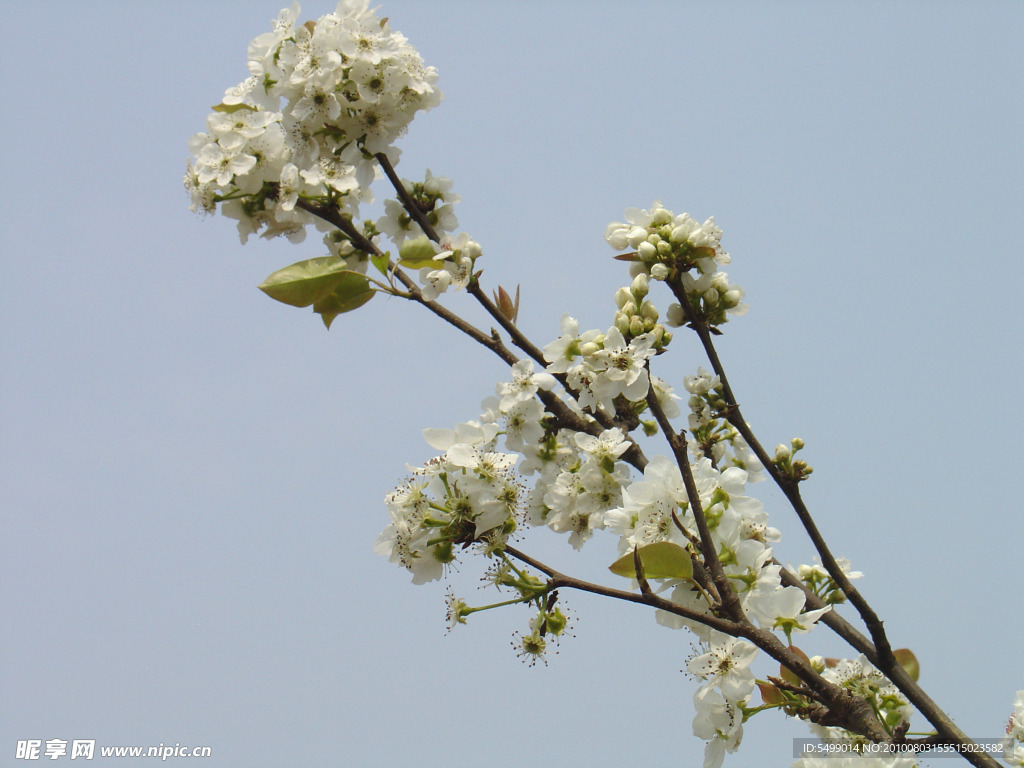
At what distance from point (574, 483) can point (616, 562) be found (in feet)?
1.59

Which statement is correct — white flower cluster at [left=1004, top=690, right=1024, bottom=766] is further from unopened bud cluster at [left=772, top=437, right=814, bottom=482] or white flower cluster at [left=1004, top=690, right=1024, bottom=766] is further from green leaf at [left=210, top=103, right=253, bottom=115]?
green leaf at [left=210, top=103, right=253, bottom=115]

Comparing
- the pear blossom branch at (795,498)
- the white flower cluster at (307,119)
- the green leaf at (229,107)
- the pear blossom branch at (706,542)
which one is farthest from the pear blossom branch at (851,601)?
the green leaf at (229,107)

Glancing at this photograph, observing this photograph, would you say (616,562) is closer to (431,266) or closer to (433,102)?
(431,266)

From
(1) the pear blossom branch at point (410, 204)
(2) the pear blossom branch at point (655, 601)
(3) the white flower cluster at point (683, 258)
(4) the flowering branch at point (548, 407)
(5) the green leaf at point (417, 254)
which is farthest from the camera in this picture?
(1) the pear blossom branch at point (410, 204)

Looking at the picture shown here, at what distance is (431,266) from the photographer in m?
2.19

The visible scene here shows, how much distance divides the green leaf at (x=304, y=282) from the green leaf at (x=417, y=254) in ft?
0.53

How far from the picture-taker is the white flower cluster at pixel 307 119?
2.14 meters

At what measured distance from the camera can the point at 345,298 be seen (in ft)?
7.14

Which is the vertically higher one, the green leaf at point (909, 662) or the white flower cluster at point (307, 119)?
the white flower cluster at point (307, 119)

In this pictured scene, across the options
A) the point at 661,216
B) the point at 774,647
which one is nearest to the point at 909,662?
the point at 774,647

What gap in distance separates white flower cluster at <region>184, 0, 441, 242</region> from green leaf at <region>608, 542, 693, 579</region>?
1215mm

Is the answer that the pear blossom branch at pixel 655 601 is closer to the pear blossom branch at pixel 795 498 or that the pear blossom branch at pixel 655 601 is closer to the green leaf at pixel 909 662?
the pear blossom branch at pixel 795 498

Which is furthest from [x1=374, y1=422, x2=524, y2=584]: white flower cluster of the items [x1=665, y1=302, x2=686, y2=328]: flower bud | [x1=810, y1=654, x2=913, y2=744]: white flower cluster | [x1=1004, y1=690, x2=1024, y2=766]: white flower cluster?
[x1=1004, y1=690, x2=1024, y2=766]: white flower cluster

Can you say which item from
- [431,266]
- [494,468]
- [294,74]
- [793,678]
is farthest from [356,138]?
[793,678]
